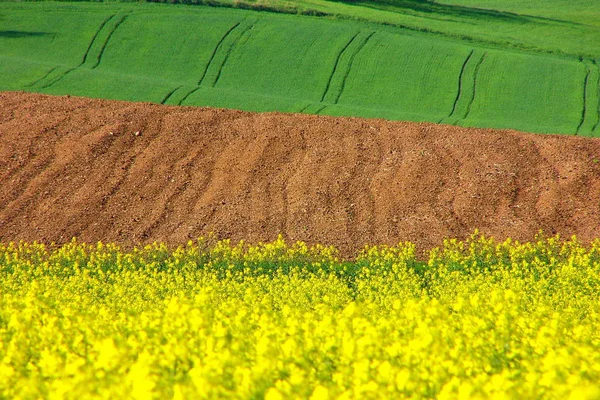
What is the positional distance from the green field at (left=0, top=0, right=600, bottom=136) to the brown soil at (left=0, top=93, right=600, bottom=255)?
9724 millimetres

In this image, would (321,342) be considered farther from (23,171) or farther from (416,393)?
(23,171)

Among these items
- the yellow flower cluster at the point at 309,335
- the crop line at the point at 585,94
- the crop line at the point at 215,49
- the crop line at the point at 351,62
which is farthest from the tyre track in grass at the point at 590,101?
the yellow flower cluster at the point at 309,335

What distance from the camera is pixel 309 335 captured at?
9109mm

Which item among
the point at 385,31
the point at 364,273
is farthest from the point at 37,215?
the point at 385,31

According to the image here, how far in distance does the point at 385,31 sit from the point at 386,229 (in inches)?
1106

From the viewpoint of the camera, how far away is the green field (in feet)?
118

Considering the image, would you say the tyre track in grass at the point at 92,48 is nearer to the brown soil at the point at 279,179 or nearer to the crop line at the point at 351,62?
the brown soil at the point at 279,179

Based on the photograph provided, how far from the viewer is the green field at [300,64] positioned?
3594cm

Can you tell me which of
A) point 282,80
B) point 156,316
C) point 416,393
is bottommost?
point 282,80

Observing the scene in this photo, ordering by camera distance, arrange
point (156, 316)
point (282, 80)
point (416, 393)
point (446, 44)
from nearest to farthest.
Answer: point (416, 393)
point (156, 316)
point (282, 80)
point (446, 44)

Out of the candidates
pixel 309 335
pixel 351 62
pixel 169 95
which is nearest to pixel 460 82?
pixel 351 62

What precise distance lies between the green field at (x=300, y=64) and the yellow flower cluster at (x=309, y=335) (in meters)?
18.5

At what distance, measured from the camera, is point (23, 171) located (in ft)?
74.8

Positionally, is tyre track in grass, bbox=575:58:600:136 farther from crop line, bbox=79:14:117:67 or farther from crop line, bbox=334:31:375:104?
crop line, bbox=79:14:117:67
